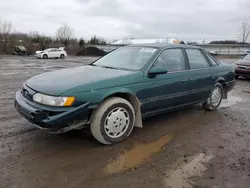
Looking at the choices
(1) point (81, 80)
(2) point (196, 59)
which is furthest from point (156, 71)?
(2) point (196, 59)

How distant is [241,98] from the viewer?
730cm

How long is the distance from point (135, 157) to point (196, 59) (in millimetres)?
2806

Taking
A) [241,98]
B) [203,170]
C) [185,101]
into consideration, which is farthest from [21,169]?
[241,98]

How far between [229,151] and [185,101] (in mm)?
1411

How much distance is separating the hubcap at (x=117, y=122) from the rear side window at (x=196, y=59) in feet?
6.46

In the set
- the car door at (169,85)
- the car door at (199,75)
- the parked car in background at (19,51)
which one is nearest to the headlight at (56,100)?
the car door at (169,85)

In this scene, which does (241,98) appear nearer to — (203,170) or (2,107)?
(203,170)

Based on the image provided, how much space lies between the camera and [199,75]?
193 inches

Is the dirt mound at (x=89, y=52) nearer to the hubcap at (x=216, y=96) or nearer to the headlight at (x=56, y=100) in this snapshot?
the hubcap at (x=216, y=96)

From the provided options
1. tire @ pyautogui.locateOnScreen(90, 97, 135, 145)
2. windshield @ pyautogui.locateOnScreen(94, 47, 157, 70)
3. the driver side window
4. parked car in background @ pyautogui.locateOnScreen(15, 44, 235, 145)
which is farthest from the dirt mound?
tire @ pyautogui.locateOnScreen(90, 97, 135, 145)

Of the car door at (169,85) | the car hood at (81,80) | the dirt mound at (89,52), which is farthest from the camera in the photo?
the dirt mound at (89,52)

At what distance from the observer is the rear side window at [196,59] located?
193 inches

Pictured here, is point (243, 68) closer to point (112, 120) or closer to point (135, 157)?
point (112, 120)

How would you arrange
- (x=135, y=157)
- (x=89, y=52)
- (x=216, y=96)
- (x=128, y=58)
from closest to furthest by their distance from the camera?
(x=135, y=157) < (x=128, y=58) < (x=216, y=96) < (x=89, y=52)
